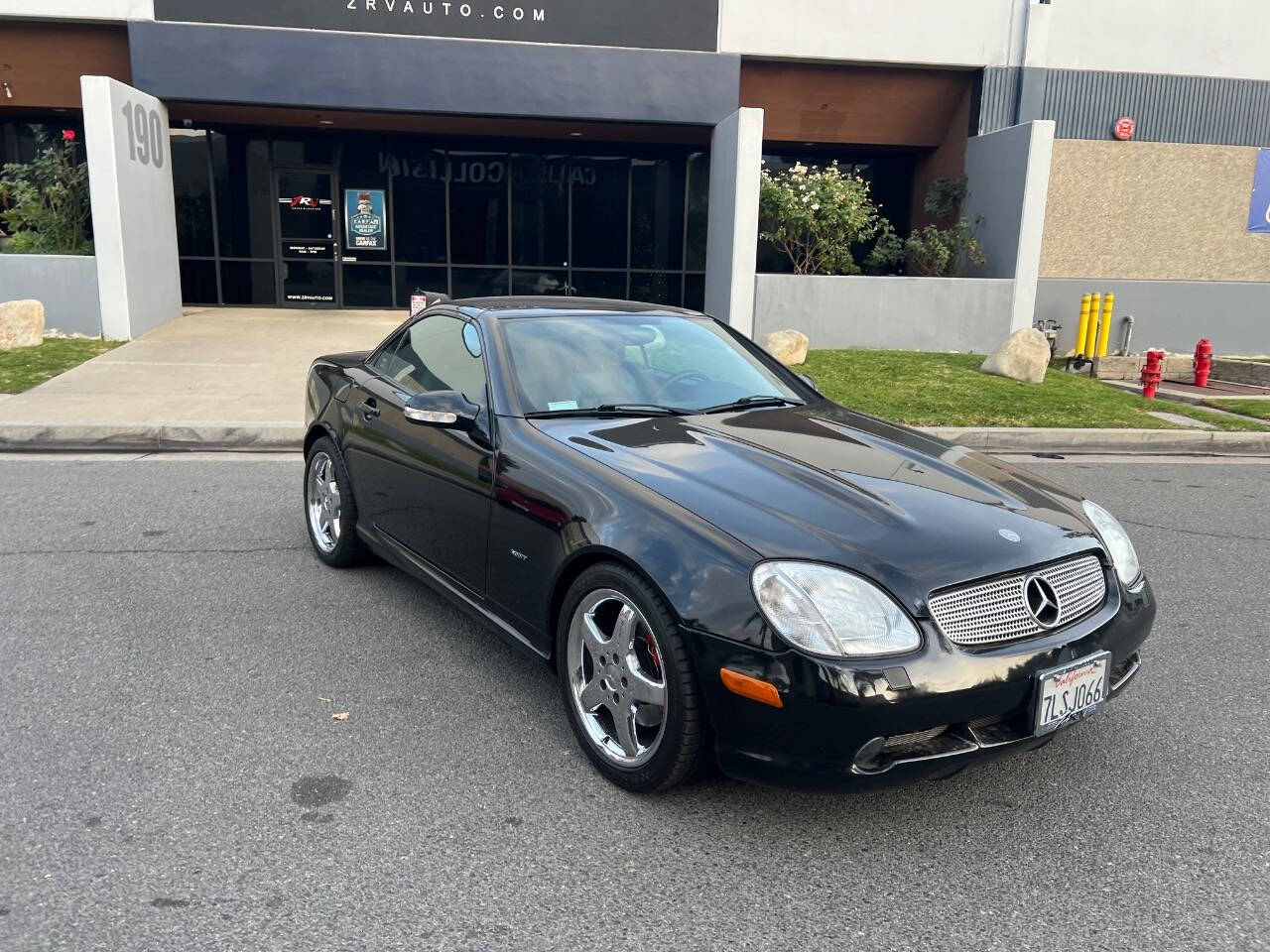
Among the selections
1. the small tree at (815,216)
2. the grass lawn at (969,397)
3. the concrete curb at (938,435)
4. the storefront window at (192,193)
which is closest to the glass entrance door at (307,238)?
the storefront window at (192,193)

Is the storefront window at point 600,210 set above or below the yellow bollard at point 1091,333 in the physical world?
above

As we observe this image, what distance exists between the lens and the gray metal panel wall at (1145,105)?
1692 centimetres

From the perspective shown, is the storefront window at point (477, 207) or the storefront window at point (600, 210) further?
the storefront window at point (600, 210)

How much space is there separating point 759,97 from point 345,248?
809 cm

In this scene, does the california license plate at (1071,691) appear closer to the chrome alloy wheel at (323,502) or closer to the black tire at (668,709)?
the black tire at (668,709)

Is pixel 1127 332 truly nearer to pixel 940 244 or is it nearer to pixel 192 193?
pixel 940 244

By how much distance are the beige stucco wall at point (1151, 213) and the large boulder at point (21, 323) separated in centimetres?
1562

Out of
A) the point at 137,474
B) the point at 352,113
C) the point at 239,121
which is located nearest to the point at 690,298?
the point at 352,113

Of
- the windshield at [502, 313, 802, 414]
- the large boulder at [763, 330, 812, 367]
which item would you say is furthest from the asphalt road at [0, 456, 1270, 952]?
the large boulder at [763, 330, 812, 367]

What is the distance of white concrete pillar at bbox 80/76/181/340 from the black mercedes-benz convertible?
11217 mm

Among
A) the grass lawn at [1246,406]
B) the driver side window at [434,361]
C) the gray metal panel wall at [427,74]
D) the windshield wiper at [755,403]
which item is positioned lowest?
the grass lawn at [1246,406]

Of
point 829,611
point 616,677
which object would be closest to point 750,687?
point 829,611

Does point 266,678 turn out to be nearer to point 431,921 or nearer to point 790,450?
point 431,921

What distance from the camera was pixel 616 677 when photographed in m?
3.18
